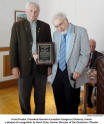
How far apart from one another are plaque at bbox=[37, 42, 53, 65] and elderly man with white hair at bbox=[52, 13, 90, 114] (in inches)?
2.3

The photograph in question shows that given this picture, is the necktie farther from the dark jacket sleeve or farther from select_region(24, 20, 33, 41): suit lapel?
the dark jacket sleeve

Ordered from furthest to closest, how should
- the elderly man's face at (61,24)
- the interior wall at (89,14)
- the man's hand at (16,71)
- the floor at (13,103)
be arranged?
the interior wall at (89,14) < the floor at (13,103) < the man's hand at (16,71) < the elderly man's face at (61,24)

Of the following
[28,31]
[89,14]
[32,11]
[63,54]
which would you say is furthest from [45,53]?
[89,14]

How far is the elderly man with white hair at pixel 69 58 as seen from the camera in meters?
1.92

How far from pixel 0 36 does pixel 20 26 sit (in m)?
2.34

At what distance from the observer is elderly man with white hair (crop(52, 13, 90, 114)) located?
6.29 ft

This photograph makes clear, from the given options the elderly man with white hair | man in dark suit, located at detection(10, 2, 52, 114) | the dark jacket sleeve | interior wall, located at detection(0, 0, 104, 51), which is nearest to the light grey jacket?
the elderly man with white hair

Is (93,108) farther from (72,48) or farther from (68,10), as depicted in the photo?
(68,10)

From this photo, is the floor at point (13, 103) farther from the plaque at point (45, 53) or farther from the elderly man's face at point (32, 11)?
the elderly man's face at point (32, 11)

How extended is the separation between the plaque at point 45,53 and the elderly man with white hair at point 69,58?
58mm

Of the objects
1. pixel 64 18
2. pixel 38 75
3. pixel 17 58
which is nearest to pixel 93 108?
pixel 38 75

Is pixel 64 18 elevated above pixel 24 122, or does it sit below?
above

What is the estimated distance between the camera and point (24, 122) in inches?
36.7

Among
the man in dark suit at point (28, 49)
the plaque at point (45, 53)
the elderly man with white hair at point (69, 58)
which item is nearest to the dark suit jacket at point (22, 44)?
the man in dark suit at point (28, 49)
